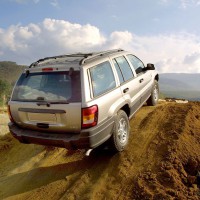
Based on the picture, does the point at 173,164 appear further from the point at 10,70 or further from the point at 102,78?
the point at 10,70

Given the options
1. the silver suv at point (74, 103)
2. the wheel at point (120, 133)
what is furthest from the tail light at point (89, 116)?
the wheel at point (120, 133)

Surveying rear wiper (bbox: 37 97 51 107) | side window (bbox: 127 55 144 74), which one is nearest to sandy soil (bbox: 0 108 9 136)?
side window (bbox: 127 55 144 74)

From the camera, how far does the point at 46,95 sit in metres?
5.16

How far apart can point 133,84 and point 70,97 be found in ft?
6.83

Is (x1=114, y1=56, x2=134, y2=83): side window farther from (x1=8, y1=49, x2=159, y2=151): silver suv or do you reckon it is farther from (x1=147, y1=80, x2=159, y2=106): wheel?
(x1=147, y1=80, x2=159, y2=106): wheel

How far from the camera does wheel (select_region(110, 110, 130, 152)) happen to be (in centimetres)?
544

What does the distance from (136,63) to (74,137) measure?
10.4ft

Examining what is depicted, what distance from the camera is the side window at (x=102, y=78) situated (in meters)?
5.07

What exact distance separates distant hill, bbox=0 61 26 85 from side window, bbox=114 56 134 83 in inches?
5145

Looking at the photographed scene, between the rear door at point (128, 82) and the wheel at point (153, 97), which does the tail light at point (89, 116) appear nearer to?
the rear door at point (128, 82)

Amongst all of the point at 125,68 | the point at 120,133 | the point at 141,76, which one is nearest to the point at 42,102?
the point at 120,133

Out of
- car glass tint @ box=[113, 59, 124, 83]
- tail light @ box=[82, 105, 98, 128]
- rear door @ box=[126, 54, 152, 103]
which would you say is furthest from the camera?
rear door @ box=[126, 54, 152, 103]

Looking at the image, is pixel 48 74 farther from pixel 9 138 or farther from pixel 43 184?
pixel 9 138

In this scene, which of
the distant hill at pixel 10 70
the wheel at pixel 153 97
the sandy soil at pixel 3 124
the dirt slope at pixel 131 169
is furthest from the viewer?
the distant hill at pixel 10 70
